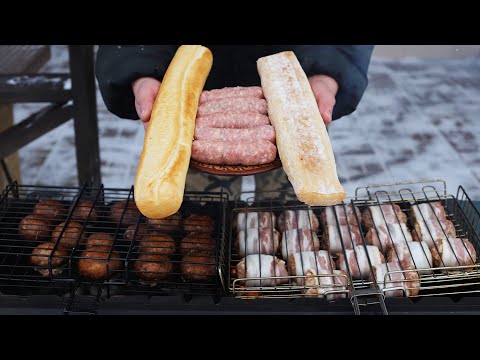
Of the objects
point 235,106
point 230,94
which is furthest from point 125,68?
point 235,106

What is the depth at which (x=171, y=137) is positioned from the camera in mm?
2568

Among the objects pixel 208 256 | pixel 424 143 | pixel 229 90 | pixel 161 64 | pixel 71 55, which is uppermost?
pixel 424 143

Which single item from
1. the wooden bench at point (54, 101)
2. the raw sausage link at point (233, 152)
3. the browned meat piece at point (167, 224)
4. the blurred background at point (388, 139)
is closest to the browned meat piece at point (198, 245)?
the browned meat piece at point (167, 224)

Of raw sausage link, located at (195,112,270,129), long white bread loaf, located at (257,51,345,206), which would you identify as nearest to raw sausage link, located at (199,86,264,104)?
long white bread loaf, located at (257,51,345,206)

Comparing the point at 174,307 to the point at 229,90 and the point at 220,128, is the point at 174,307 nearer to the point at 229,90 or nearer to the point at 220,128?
the point at 220,128

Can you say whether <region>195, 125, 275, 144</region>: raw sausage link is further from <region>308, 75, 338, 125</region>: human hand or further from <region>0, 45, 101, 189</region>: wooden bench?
<region>0, 45, 101, 189</region>: wooden bench

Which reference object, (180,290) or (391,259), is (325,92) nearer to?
(391,259)

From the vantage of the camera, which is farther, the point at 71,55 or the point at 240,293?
the point at 71,55

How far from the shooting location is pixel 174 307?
259 cm

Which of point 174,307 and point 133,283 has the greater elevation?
point 133,283

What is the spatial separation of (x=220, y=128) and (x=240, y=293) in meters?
0.86
